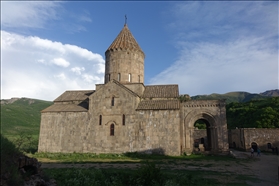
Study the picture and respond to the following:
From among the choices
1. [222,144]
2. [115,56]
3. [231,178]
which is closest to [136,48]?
[115,56]

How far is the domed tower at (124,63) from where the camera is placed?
58.5 ft

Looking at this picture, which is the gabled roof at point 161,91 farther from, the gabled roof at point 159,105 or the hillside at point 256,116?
the hillside at point 256,116

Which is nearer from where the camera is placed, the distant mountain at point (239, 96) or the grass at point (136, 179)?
the grass at point (136, 179)

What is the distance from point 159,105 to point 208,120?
4267 mm

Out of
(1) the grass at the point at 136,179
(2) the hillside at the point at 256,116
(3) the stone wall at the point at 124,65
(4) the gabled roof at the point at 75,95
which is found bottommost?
(1) the grass at the point at 136,179

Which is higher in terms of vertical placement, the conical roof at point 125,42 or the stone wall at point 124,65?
the conical roof at point 125,42

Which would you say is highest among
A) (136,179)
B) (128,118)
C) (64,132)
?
(128,118)

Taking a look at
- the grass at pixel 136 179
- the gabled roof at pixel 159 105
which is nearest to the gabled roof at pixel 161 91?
Answer: the gabled roof at pixel 159 105

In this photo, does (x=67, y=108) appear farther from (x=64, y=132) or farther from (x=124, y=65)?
(x=124, y=65)

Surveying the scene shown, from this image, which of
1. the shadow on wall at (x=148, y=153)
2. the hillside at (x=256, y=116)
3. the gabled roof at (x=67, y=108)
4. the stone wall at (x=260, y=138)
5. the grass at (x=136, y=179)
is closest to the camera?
the grass at (x=136, y=179)

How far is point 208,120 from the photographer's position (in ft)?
54.6

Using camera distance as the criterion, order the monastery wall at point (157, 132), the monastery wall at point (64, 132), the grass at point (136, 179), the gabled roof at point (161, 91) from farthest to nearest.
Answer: the gabled roof at point (161, 91) < the monastery wall at point (64, 132) < the monastery wall at point (157, 132) < the grass at point (136, 179)

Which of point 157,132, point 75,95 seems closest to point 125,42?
point 75,95

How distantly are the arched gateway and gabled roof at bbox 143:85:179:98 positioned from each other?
1285mm
